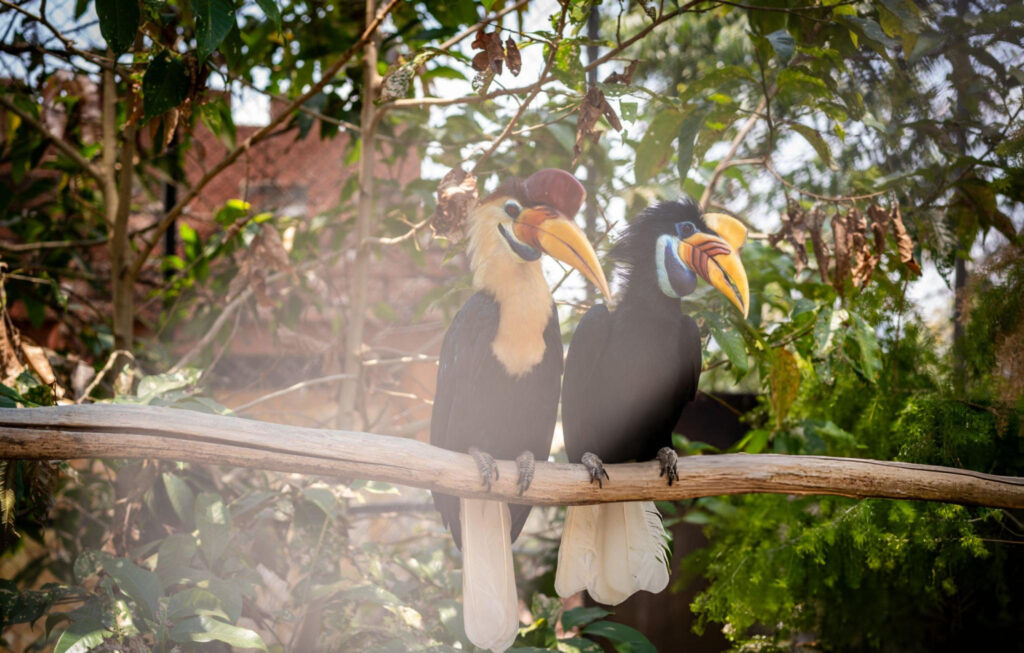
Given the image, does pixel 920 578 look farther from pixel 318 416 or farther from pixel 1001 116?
pixel 318 416

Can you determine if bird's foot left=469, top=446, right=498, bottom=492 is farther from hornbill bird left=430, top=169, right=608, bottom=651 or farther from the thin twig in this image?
the thin twig

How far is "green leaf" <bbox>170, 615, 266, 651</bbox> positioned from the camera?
1.27 metres

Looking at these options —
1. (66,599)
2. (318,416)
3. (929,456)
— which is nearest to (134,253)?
(318,416)

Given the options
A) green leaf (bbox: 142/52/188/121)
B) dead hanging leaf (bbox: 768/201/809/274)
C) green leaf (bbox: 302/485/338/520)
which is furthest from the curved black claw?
green leaf (bbox: 142/52/188/121)

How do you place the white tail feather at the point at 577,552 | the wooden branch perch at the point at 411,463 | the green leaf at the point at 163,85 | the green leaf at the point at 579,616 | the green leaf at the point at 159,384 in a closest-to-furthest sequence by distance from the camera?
1. the wooden branch perch at the point at 411,463
2. the white tail feather at the point at 577,552
3. the green leaf at the point at 163,85
4. the green leaf at the point at 159,384
5. the green leaf at the point at 579,616

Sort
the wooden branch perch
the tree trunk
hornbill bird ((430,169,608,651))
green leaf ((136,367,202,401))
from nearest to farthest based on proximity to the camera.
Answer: the wooden branch perch
hornbill bird ((430,169,608,651))
green leaf ((136,367,202,401))
the tree trunk

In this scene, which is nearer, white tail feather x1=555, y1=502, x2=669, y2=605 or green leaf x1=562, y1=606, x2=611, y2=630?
white tail feather x1=555, y1=502, x2=669, y2=605

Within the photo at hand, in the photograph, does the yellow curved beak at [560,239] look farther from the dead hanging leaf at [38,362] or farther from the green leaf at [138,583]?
the dead hanging leaf at [38,362]

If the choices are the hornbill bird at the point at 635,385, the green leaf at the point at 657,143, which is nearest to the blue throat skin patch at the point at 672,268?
the hornbill bird at the point at 635,385

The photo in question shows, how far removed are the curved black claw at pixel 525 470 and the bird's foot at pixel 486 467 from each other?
0.04 meters

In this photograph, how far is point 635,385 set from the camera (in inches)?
52.6

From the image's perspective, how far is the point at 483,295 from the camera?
4.15ft

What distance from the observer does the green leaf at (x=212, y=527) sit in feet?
4.94

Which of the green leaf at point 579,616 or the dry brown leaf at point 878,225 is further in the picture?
the green leaf at point 579,616
